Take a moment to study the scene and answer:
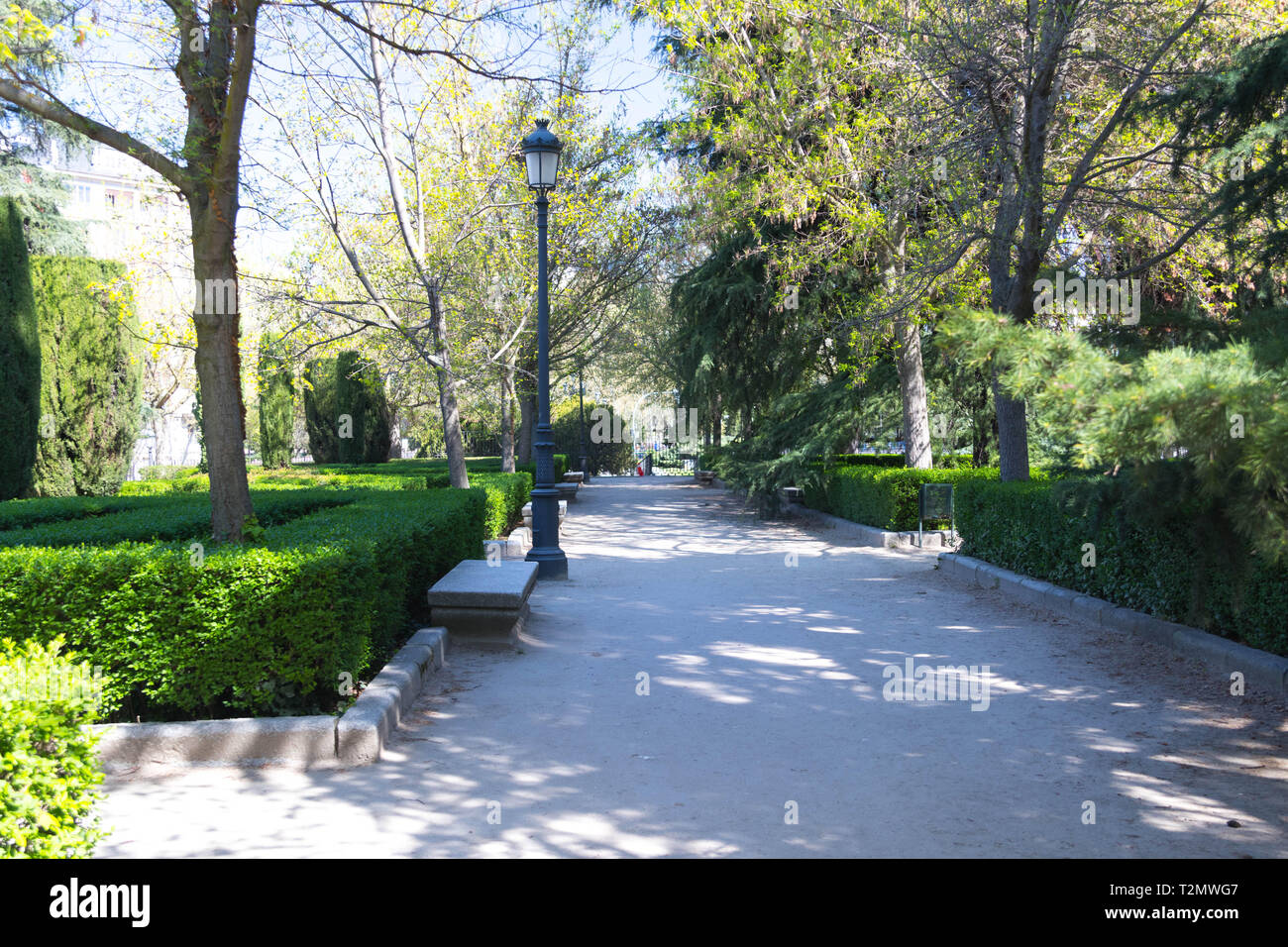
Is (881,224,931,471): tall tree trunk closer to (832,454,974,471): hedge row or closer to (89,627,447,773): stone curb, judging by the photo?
(832,454,974,471): hedge row

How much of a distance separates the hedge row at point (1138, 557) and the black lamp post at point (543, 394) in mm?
5251

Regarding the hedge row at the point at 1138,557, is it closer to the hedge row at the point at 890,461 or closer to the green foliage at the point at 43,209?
the hedge row at the point at 890,461

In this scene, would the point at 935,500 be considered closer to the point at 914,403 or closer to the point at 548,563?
the point at 914,403

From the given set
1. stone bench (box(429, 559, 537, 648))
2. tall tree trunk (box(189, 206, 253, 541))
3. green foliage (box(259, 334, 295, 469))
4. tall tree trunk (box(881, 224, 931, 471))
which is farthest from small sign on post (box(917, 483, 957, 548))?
green foliage (box(259, 334, 295, 469))

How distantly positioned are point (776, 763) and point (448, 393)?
10.5 meters

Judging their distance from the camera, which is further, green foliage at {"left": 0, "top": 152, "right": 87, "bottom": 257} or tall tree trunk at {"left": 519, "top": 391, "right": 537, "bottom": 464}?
tall tree trunk at {"left": 519, "top": 391, "right": 537, "bottom": 464}

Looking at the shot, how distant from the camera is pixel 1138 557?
25.0ft

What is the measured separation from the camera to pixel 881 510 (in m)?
15.8

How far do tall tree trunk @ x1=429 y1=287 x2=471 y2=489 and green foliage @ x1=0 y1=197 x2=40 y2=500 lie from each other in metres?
6.39

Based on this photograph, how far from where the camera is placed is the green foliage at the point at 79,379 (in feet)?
53.2

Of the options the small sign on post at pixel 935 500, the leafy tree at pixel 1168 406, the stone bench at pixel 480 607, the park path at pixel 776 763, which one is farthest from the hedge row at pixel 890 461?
the leafy tree at pixel 1168 406

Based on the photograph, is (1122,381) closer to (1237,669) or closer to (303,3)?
(1237,669)

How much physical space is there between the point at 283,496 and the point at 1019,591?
7922 millimetres

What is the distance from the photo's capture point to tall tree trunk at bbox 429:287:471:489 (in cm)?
1387
